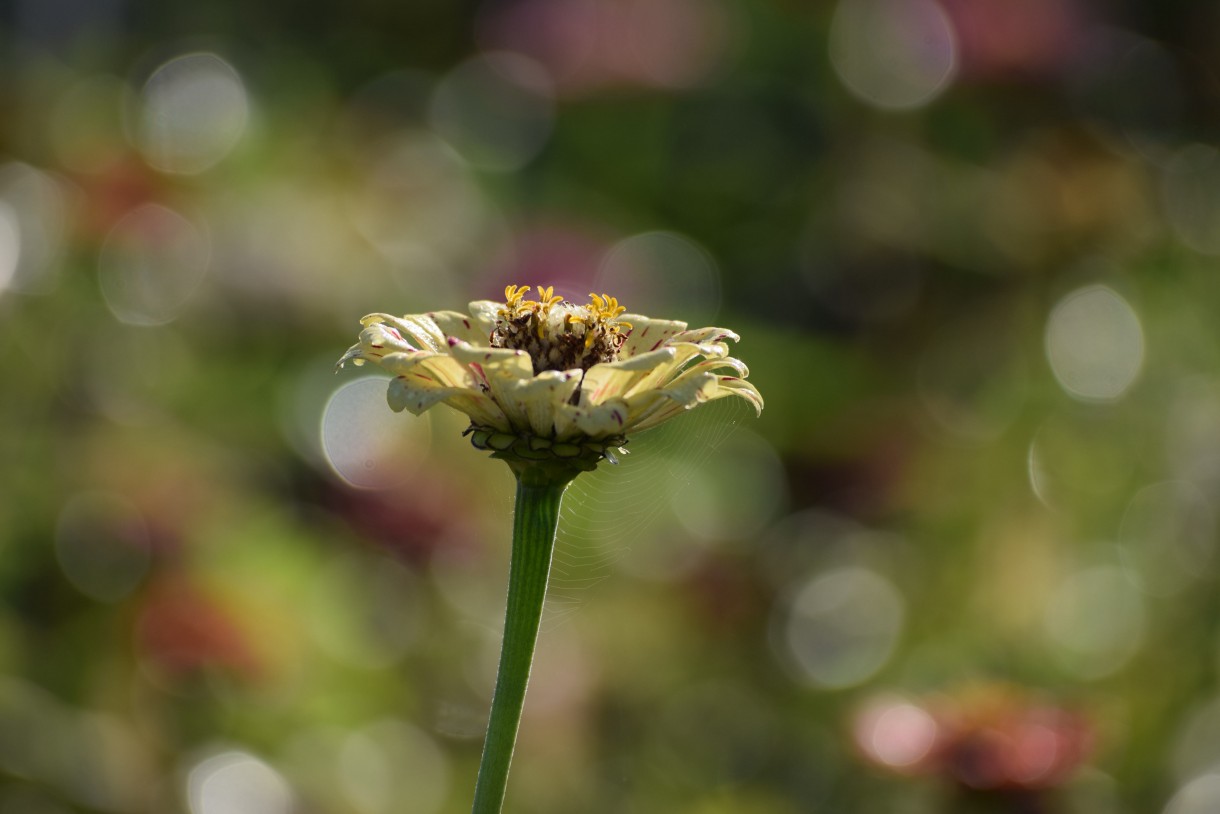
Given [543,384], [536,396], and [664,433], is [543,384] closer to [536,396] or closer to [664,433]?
[536,396]

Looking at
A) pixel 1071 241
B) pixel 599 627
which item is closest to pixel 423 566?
pixel 599 627

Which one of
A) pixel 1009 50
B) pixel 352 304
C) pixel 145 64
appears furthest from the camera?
pixel 145 64

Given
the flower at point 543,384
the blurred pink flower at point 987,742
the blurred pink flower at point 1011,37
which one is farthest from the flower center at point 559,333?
the blurred pink flower at point 1011,37

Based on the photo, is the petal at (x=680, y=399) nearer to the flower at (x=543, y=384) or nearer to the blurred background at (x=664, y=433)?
the flower at (x=543, y=384)

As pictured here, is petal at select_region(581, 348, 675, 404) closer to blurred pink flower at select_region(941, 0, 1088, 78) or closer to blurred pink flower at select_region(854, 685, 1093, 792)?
blurred pink flower at select_region(854, 685, 1093, 792)

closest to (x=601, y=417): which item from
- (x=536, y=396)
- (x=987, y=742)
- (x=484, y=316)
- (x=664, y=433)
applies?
(x=536, y=396)

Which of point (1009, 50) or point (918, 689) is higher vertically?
point (1009, 50)

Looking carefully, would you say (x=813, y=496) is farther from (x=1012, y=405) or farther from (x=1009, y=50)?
(x=1009, y=50)
